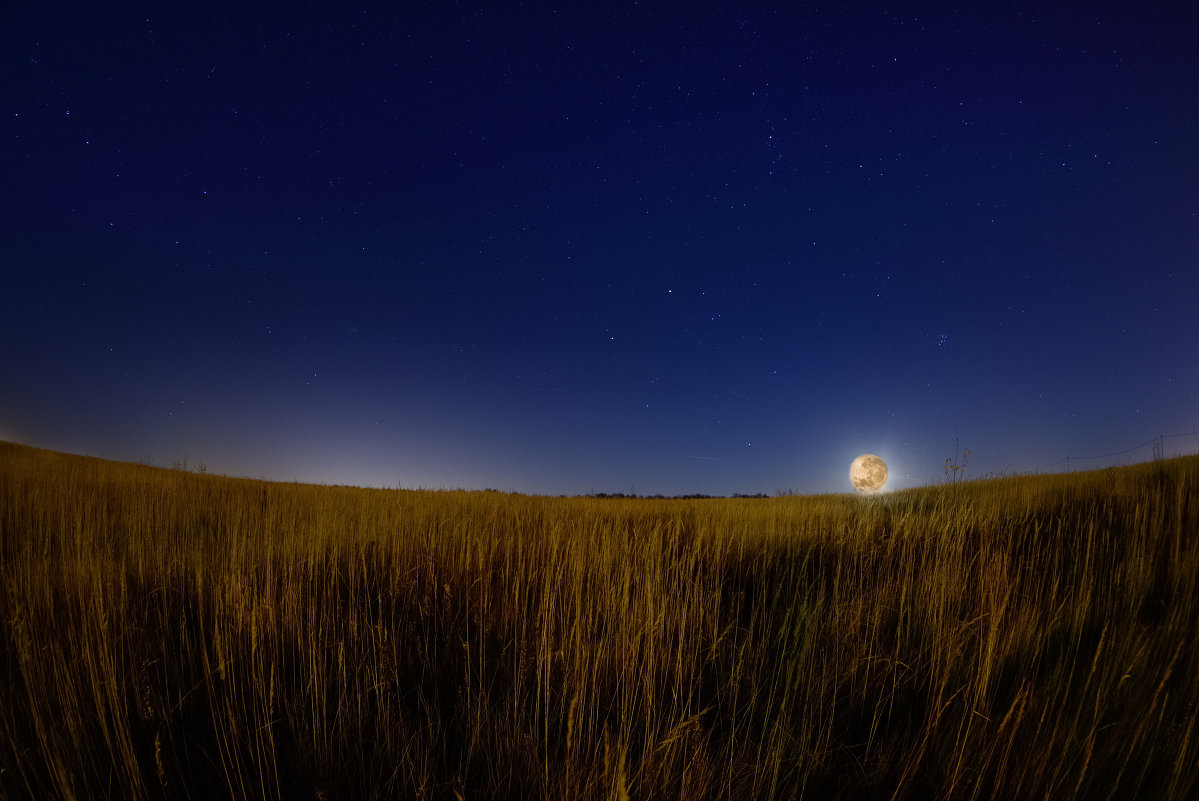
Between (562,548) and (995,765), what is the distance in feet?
9.50

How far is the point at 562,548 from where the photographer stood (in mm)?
3965

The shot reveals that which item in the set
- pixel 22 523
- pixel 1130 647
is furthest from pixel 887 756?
pixel 22 523

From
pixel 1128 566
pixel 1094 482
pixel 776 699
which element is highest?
pixel 1094 482

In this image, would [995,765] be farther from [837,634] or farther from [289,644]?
[289,644]

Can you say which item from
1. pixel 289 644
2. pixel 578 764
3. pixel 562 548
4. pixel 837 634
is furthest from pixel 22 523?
pixel 837 634

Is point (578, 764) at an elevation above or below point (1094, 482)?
below

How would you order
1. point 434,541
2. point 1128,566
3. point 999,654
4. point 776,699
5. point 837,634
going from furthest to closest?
point 434,541 < point 1128,566 < point 837,634 < point 999,654 < point 776,699

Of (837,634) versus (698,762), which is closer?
(698,762)

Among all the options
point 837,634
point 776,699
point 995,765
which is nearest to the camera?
point 995,765

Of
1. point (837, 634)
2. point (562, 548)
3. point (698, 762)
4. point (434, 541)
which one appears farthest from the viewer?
point (562, 548)

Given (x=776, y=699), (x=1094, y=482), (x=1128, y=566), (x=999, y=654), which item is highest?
(x=1094, y=482)

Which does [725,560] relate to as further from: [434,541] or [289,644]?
[289,644]

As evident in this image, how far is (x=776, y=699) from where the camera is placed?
190 centimetres

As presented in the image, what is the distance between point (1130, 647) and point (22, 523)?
7.40 m
